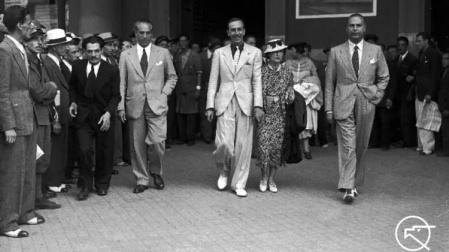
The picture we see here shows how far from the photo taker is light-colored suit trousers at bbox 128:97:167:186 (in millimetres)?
8547

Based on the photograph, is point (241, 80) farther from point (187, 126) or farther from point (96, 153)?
point (187, 126)

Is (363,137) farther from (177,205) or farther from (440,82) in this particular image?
(440,82)

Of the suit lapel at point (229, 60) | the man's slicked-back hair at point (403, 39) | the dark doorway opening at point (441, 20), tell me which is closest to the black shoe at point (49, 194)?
the suit lapel at point (229, 60)

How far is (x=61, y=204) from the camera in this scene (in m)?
7.86

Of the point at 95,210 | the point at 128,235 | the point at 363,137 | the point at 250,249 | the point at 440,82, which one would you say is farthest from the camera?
the point at 440,82

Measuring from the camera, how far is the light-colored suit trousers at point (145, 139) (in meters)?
8.55

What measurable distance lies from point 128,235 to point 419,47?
7.58 metres

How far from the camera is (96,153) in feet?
27.3

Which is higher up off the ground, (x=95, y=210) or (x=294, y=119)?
(x=294, y=119)

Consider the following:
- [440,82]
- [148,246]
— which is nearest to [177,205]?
[148,246]

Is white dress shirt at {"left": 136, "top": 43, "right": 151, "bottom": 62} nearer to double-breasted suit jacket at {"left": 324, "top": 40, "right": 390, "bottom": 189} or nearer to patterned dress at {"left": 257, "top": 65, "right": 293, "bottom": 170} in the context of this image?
patterned dress at {"left": 257, "top": 65, "right": 293, "bottom": 170}

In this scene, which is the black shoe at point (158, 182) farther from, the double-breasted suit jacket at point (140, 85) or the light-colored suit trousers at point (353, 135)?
the light-colored suit trousers at point (353, 135)

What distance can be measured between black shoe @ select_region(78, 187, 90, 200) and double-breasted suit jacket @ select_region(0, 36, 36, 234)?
1.51 meters

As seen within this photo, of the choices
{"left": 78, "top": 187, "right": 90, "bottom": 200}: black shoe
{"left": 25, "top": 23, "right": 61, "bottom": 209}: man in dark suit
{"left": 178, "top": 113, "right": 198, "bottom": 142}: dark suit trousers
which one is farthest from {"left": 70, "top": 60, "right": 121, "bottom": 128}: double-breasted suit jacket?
{"left": 178, "top": 113, "right": 198, "bottom": 142}: dark suit trousers
